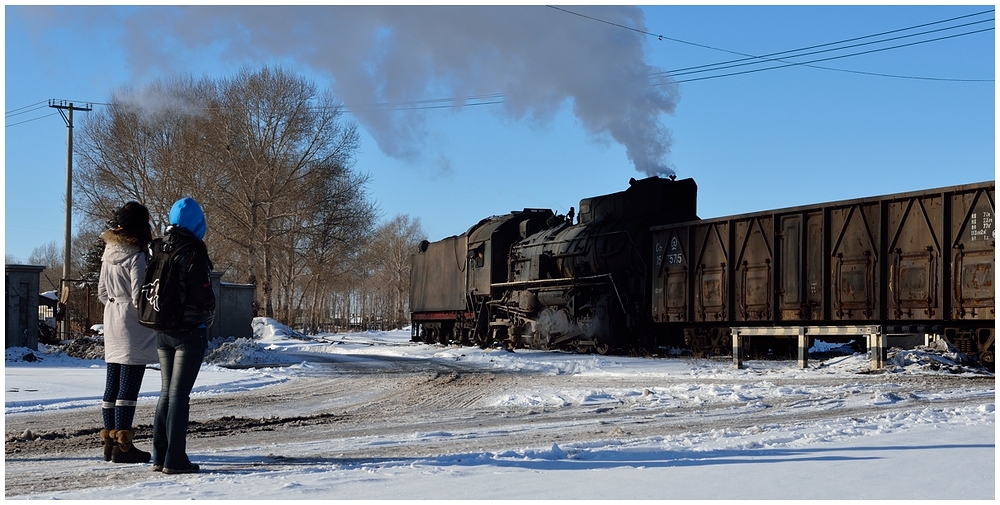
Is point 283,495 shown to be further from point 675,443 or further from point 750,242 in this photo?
point 750,242

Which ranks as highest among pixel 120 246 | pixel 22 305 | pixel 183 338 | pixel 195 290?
pixel 120 246

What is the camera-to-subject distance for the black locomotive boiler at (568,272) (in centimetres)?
2372

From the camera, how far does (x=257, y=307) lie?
47.4m

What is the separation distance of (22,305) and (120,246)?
16.6 meters

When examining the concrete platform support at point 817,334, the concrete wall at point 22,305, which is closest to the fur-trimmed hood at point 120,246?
the concrete platform support at point 817,334

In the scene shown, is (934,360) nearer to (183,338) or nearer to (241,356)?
(183,338)

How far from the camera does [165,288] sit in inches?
247

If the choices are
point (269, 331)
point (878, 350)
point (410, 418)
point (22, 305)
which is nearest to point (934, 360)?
point (878, 350)

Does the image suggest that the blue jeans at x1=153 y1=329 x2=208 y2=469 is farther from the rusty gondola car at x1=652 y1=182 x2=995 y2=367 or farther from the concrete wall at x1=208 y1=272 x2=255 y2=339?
the concrete wall at x1=208 y1=272 x2=255 y2=339

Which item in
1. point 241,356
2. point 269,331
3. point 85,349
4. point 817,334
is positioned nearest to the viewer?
point 817,334

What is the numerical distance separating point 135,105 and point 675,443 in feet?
147

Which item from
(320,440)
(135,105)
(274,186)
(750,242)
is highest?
(135,105)

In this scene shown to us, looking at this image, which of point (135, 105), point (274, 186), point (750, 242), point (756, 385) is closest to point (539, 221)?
point (750, 242)

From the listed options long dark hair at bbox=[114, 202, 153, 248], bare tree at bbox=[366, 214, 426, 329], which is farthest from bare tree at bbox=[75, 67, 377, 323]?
long dark hair at bbox=[114, 202, 153, 248]
